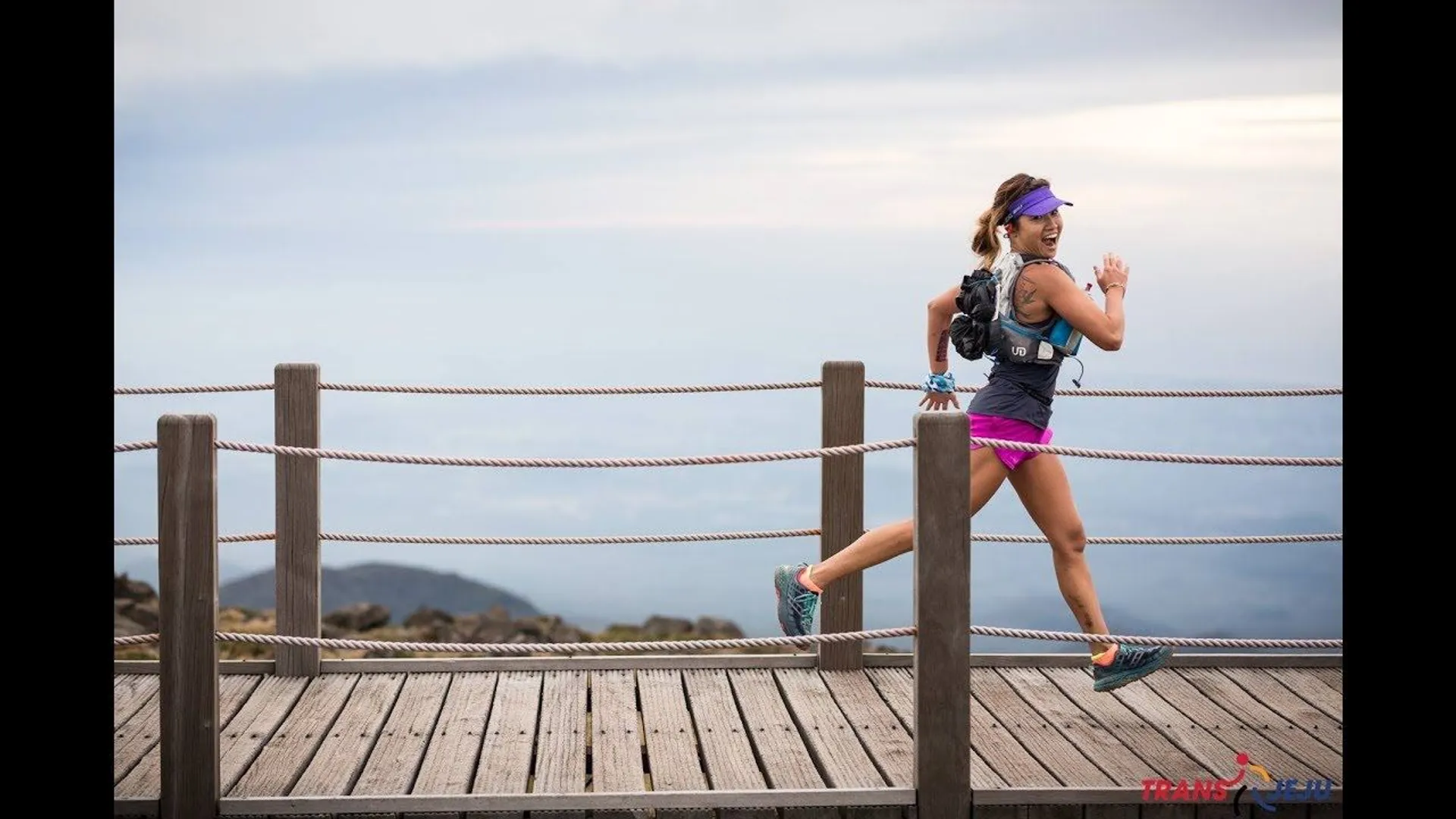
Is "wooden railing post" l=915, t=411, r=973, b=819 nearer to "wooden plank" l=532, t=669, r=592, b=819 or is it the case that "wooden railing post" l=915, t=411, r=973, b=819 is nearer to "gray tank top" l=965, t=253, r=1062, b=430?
"gray tank top" l=965, t=253, r=1062, b=430

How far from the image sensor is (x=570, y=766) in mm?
4352

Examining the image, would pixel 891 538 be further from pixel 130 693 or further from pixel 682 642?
pixel 130 693

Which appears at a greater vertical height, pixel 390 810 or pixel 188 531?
pixel 188 531

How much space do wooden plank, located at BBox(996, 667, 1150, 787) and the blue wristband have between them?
107 centimetres

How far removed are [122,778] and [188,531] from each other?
2.71ft

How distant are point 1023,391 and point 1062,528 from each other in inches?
17.4

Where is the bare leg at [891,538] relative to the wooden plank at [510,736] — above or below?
above

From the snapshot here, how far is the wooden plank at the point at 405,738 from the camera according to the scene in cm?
421

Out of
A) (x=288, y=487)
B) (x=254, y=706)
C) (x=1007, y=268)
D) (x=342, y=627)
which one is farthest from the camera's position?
(x=342, y=627)

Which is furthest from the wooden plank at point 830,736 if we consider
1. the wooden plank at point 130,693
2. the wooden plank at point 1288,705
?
the wooden plank at point 130,693

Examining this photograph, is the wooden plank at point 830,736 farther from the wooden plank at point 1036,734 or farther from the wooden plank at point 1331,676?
the wooden plank at point 1331,676

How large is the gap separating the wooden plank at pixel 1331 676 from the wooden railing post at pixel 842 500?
1.62 m

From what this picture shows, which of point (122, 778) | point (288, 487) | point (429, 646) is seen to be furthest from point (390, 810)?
point (288, 487)

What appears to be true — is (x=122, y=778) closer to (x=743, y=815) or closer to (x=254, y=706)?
(x=254, y=706)
